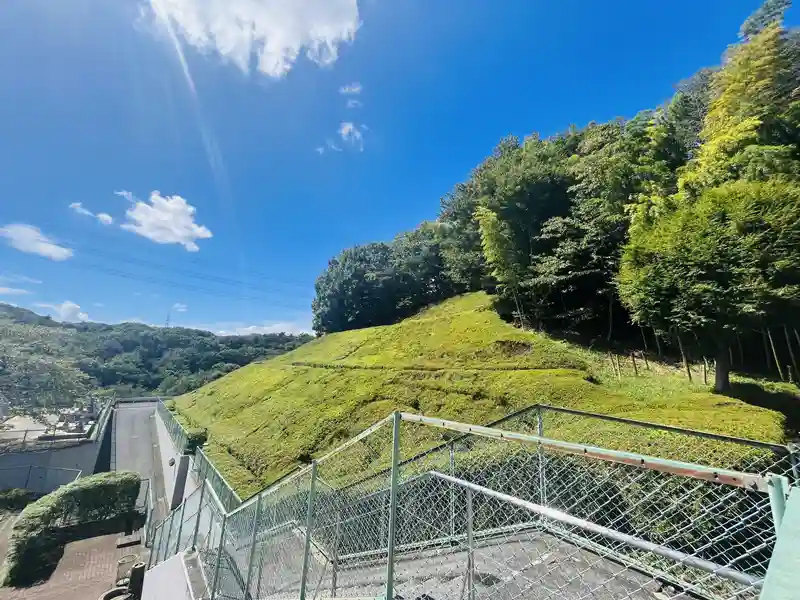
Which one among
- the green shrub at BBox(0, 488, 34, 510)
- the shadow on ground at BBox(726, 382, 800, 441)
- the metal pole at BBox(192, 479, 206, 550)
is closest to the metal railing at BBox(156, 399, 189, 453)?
the green shrub at BBox(0, 488, 34, 510)

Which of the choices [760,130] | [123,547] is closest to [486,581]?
[123,547]

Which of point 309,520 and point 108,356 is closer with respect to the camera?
point 309,520

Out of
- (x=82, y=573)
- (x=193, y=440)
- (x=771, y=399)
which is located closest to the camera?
(x=771, y=399)

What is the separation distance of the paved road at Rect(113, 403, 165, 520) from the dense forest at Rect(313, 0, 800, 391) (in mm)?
17104

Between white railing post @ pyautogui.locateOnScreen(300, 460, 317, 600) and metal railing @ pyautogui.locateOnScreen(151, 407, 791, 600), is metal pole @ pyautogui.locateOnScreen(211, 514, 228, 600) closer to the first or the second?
metal railing @ pyautogui.locateOnScreen(151, 407, 791, 600)

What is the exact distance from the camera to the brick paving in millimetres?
9883

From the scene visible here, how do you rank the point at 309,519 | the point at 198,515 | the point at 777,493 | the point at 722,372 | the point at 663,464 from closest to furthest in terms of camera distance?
the point at 777,493, the point at 663,464, the point at 309,519, the point at 198,515, the point at 722,372

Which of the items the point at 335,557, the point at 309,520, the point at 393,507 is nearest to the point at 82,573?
the point at 335,557

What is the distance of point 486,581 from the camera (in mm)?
3039

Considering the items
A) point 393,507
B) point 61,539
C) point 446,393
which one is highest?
point 446,393

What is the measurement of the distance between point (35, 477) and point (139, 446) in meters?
4.50

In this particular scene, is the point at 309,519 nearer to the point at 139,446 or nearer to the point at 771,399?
the point at 771,399

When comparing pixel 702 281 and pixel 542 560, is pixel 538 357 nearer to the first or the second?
pixel 702 281

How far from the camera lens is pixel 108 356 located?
4638 cm
